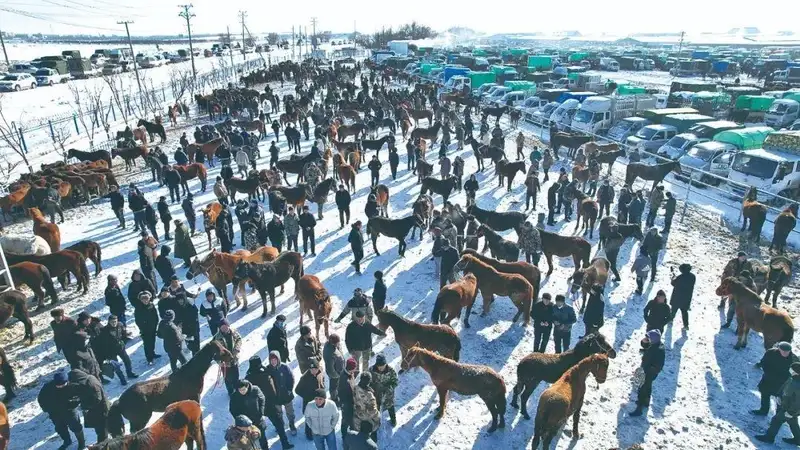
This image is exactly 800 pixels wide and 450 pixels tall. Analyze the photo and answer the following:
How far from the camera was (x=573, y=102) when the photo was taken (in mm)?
28328

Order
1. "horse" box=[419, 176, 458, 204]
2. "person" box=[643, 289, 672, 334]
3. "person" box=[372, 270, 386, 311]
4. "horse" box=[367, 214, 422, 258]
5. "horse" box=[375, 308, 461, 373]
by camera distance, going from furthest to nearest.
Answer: "horse" box=[419, 176, 458, 204]
"horse" box=[367, 214, 422, 258]
"person" box=[372, 270, 386, 311]
"person" box=[643, 289, 672, 334]
"horse" box=[375, 308, 461, 373]

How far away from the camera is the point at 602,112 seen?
26.0m

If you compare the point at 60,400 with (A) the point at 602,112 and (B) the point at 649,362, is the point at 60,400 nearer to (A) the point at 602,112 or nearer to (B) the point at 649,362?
(B) the point at 649,362

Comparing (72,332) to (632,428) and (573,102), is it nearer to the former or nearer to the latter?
(632,428)

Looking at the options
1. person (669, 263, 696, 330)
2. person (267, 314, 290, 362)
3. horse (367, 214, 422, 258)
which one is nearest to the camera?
person (267, 314, 290, 362)

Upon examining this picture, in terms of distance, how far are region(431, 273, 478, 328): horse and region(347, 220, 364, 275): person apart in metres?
2.82

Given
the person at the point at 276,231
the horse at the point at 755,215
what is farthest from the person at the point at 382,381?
the horse at the point at 755,215

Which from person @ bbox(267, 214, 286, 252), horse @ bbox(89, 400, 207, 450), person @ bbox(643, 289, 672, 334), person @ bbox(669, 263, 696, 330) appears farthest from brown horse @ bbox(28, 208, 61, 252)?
person @ bbox(669, 263, 696, 330)

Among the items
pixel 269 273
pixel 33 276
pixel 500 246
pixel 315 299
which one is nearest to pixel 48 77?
pixel 33 276

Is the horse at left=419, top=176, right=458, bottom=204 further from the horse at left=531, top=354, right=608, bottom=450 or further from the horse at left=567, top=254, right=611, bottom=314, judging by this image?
the horse at left=531, top=354, right=608, bottom=450

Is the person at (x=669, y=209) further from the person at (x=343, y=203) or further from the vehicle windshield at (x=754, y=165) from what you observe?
→ the person at (x=343, y=203)

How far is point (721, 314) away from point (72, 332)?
11969 mm

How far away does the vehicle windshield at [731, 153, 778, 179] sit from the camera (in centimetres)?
1636

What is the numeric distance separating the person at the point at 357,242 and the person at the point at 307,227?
138cm
